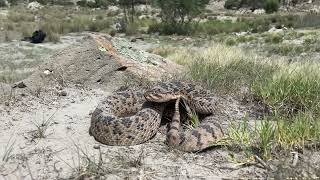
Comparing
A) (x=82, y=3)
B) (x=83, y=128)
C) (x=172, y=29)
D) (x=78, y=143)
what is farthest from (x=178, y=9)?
(x=82, y=3)

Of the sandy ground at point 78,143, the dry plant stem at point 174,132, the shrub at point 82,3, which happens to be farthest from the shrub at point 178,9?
the shrub at point 82,3

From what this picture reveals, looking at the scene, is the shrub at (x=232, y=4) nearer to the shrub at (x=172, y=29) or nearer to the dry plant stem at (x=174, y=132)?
the shrub at (x=172, y=29)

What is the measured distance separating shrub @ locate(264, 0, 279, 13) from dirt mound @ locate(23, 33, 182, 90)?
46.5 metres

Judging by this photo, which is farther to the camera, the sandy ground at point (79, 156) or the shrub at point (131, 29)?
the shrub at point (131, 29)

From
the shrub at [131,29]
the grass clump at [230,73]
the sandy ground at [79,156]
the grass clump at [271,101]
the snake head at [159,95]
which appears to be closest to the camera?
the sandy ground at [79,156]

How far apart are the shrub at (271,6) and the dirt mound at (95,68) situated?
46527mm

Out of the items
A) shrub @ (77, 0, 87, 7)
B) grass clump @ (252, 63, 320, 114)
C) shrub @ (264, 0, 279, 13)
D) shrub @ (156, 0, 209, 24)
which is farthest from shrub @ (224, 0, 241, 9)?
→ grass clump @ (252, 63, 320, 114)

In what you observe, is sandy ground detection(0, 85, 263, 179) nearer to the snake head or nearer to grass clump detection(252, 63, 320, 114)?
the snake head

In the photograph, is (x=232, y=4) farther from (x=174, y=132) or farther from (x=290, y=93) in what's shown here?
(x=174, y=132)

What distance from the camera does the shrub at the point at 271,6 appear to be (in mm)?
53625

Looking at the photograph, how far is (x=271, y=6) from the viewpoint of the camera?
53688 mm

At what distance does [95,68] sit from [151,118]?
3394 millimetres

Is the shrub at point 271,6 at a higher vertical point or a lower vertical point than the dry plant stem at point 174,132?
lower

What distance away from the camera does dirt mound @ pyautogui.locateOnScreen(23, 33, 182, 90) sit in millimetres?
8664
